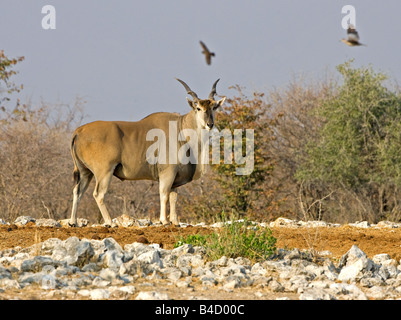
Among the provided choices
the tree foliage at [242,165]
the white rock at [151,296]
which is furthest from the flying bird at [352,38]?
the tree foliage at [242,165]

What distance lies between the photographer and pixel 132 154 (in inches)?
488

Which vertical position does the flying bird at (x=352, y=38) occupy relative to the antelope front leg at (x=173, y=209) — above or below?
above

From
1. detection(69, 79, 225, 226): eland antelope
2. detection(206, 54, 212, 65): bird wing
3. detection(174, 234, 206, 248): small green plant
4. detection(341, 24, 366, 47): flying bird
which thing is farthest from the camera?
detection(69, 79, 225, 226): eland antelope

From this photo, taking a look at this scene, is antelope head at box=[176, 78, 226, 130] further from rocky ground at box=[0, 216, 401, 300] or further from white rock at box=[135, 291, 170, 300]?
white rock at box=[135, 291, 170, 300]

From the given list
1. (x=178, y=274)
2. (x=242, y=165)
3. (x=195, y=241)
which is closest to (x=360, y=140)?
(x=242, y=165)

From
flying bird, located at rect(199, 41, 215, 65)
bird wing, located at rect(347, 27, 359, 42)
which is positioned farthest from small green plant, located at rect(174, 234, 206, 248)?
bird wing, located at rect(347, 27, 359, 42)

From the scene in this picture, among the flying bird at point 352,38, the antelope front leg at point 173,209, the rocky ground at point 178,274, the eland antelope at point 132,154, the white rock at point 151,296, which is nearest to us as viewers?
the white rock at point 151,296

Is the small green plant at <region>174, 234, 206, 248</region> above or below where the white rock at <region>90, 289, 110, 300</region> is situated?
above

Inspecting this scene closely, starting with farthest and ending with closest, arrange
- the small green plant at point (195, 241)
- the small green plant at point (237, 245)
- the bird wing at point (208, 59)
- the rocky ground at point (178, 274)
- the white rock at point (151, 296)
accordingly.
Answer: the bird wing at point (208, 59), the small green plant at point (195, 241), the small green plant at point (237, 245), the rocky ground at point (178, 274), the white rock at point (151, 296)

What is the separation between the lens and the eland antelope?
39.4 ft

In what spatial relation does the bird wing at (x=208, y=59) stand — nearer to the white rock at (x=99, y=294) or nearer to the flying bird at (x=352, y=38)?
the flying bird at (x=352, y=38)

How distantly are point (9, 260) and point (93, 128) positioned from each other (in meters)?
5.41

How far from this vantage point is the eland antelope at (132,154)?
39.4 ft

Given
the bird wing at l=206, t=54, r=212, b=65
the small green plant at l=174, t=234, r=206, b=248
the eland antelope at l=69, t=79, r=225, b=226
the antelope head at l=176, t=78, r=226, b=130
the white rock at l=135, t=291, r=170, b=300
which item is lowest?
the white rock at l=135, t=291, r=170, b=300
